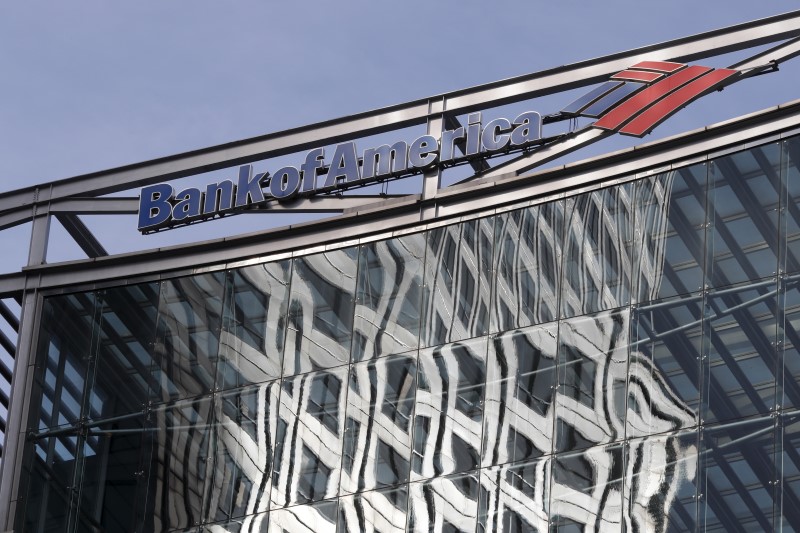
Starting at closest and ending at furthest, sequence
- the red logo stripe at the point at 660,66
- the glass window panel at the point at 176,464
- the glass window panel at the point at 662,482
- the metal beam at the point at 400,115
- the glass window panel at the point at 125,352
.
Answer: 1. the glass window panel at the point at 662,482
2. the metal beam at the point at 400,115
3. the red logo stripe at the point at 660,66
4. the glass window panel at the point at 176,464
5. the glass window panel at the point at 125,352

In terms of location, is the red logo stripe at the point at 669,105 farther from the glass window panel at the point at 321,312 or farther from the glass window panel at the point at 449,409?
the glass window panel at the point at 321,312

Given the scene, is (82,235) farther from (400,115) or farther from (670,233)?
(670,233)

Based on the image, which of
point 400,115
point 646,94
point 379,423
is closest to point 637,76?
point 646,94

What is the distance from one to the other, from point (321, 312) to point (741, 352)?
11857 mm

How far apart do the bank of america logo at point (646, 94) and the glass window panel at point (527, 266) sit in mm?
3042

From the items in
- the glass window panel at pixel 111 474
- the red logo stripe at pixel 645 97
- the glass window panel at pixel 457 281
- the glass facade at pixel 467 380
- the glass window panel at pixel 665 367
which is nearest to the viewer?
the glass facade at pixel 467 380

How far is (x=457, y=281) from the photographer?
4750 cm

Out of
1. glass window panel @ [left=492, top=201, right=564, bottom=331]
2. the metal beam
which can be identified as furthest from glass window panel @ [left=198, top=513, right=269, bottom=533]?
the metal beam

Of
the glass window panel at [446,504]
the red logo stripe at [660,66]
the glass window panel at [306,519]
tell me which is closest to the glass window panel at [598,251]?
the red logo stripe at [660,66]

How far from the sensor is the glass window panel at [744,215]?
43281 mm

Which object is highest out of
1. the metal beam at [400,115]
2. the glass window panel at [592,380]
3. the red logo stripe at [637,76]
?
the metal beam at [400,115]

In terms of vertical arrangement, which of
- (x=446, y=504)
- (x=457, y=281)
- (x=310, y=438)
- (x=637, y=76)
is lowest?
(x=446, y=504)

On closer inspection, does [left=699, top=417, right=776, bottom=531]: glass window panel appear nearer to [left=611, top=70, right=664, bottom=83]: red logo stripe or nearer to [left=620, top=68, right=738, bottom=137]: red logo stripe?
[left=620, top=68, right=738, bottom=137]: red logo stripe

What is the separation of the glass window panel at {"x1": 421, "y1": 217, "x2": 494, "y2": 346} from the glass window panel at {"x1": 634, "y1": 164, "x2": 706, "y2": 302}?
13.6 feet
